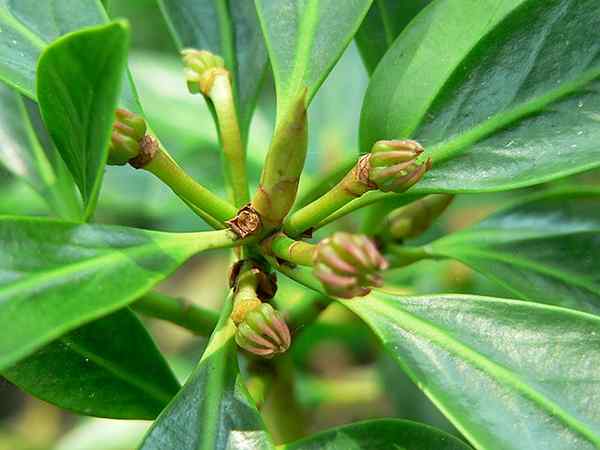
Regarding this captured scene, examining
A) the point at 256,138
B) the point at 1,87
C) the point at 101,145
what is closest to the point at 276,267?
the point at 101,145

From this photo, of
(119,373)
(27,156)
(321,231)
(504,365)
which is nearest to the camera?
(504,365)

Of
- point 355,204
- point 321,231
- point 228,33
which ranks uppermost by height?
point 321,231

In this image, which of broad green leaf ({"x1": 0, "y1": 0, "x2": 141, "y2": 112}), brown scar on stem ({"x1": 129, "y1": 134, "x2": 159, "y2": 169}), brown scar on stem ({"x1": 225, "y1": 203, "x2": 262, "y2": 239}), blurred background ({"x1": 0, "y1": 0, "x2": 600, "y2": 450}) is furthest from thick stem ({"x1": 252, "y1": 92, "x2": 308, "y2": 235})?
blurred background ({"x1": 0, "y1": 0, "x2": 600, "y2": 450})

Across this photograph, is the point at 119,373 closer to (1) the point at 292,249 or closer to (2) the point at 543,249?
(1) the point at 292,249

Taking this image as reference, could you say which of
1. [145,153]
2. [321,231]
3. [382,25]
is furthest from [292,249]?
[321,231]

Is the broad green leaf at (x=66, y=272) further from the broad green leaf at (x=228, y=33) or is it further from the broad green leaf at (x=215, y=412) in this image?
the broad green leaf at (x=228, y=33)

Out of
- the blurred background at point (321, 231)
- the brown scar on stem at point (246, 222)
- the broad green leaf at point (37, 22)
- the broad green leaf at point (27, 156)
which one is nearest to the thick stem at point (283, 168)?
the brown scar on stem at point (246, 222)

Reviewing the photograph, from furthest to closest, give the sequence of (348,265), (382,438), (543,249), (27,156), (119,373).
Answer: (27,156) < (543,249) < (119,373) < (382,438) < (348,265)
